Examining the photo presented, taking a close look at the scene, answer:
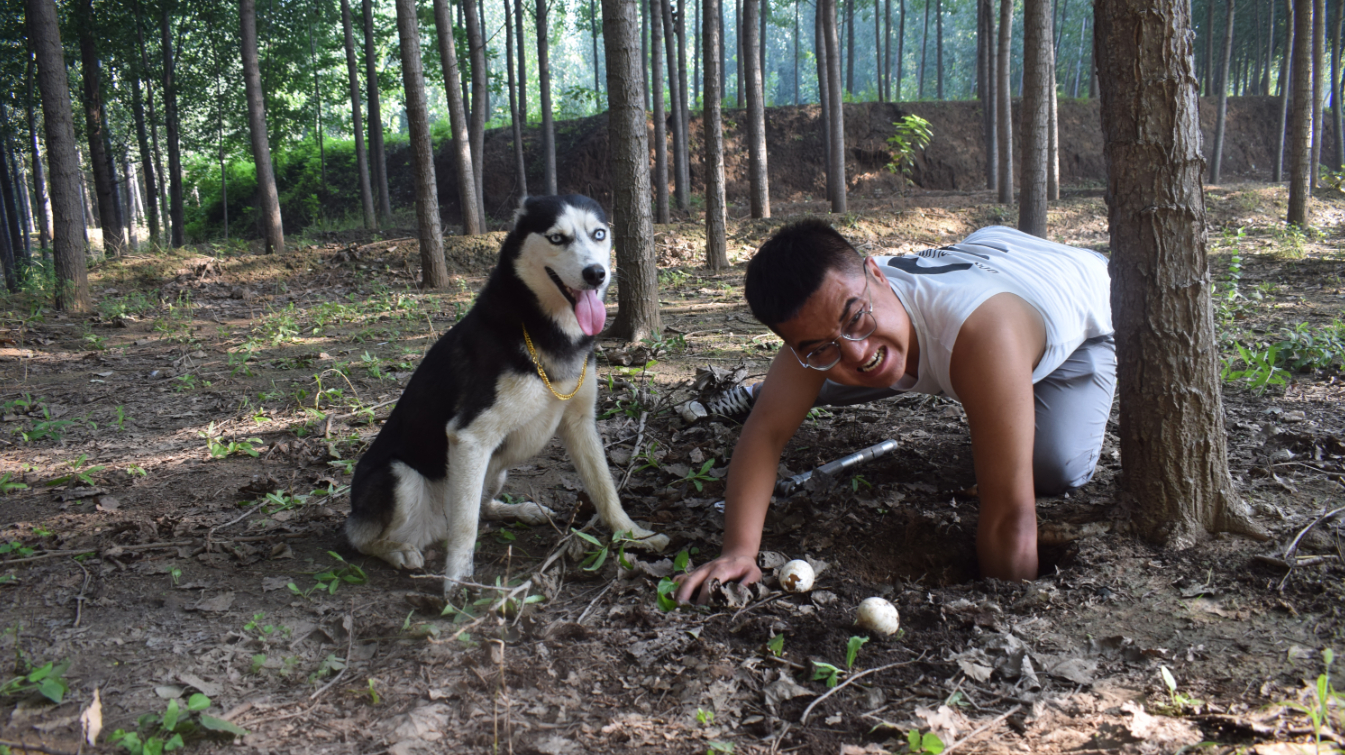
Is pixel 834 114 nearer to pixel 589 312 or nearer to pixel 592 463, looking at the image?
pixel 589 312

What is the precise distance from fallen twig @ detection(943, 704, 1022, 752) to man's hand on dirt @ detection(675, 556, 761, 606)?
0.94m

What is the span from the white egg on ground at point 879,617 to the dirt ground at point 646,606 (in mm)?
70

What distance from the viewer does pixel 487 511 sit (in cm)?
358

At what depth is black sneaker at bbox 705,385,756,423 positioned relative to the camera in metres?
4.41

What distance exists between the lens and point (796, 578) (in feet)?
8.54

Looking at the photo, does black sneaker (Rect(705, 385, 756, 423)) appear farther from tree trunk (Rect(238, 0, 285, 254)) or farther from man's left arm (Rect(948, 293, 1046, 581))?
tree trunk (Rect(238, 0, 285, 254))

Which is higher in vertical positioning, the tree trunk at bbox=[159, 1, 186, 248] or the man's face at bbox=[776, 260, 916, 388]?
the tree trunk at bbox=[159, 1, 186, 248]

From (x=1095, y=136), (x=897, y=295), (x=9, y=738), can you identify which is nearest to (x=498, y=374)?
(x=897, y=295)

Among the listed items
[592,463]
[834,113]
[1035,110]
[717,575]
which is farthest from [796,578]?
[834,113]

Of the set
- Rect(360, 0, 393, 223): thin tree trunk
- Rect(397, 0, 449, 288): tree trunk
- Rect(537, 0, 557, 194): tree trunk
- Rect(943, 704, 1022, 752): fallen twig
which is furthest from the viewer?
Rect(360, 0, 393, 223): thin tree trunk

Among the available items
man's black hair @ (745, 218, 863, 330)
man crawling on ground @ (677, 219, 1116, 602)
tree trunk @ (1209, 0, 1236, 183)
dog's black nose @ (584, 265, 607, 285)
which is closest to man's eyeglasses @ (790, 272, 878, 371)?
man crawling on ground @ (677, 219, 1116, 602)

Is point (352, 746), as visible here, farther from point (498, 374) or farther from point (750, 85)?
point (750, 85)

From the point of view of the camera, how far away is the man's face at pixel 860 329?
90.7 inches

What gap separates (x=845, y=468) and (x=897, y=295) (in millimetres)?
1241
